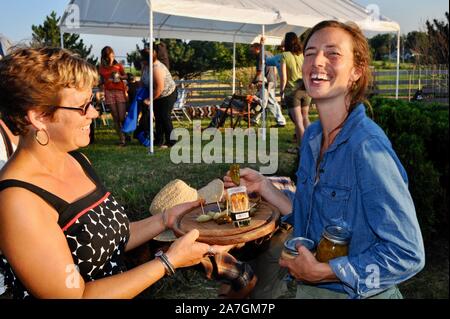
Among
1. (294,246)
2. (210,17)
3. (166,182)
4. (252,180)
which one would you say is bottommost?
(166,182)

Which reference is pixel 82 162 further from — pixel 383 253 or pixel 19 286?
pixel 383 253

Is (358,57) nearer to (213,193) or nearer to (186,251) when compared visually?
(186,251)

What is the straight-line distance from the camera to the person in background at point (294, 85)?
740 cm

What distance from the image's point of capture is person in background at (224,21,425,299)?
1402 mm

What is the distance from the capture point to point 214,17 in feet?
23.8

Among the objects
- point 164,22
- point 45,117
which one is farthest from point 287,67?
point 45,117

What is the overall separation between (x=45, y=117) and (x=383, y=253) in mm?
1269

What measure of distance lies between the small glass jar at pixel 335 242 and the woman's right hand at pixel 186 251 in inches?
21.6

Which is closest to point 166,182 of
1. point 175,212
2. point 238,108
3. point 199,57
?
point 175,212

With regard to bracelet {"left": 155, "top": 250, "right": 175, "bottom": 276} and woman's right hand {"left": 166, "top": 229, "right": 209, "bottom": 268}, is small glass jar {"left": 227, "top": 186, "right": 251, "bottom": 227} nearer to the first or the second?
woman's right hand {"left": 166, "top": 229, "right": 209, "bottom": 268}

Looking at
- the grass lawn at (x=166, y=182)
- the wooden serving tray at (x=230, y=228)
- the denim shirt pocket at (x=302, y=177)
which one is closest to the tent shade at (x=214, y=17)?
the grass lawn at (x=166, y=182)

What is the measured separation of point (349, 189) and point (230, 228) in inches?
27.5

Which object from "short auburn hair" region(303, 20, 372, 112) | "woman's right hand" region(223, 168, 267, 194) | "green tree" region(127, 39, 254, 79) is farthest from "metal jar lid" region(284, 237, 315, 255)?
"green tree" region(127, 39, 254, 79)

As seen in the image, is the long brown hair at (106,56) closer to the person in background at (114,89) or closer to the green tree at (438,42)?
the person in background at (114,89)
